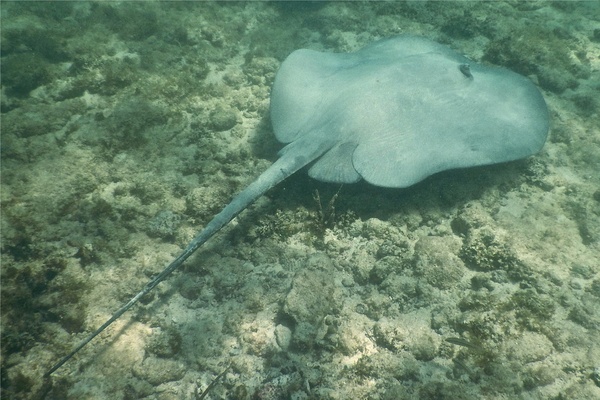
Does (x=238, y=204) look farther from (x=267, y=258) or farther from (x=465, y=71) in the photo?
(x=465, y=71)

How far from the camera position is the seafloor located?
3.27m

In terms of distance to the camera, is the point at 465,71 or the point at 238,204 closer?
the point at 238,204

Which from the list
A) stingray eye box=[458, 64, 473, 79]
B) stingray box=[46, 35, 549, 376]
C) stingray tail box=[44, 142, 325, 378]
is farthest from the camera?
stingray eye box=[458, 64, 473, 79]

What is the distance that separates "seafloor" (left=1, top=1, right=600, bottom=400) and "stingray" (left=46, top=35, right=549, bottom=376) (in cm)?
53

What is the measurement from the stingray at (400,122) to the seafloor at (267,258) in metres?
0.53

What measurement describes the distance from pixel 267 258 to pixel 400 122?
2477 millimetres

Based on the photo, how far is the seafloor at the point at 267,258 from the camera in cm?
327

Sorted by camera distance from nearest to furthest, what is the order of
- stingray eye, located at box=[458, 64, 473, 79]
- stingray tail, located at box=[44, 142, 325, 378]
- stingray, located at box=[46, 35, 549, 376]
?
1. stingray tail, located at box=[44, 142, 325, 378]
2. stingray, located at box=[46, 35, 549, 376]
3. stingray eye, located at box=[458, 64, 473, 79]

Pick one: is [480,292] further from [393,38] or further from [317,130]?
[393,38]

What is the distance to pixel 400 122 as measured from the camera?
176 inches

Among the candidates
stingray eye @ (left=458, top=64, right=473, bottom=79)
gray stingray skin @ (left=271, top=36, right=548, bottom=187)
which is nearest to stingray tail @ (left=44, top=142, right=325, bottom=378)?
gray stingray skin @ (left=271, top=36, right=548, bottom=187)

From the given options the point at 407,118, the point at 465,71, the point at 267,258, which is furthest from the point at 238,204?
the point at 465,71

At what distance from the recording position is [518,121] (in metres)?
4.41

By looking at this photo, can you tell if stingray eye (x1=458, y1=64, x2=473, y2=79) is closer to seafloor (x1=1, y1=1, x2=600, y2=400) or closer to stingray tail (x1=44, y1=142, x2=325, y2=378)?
seafloor (x1=1, y1=1, x2=600, y2=400)
